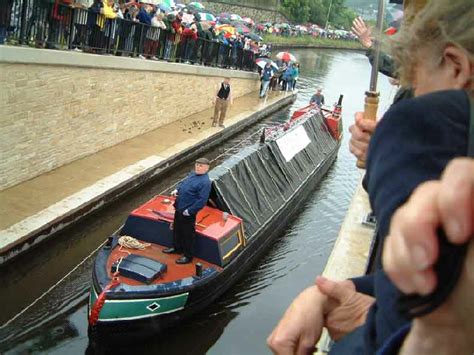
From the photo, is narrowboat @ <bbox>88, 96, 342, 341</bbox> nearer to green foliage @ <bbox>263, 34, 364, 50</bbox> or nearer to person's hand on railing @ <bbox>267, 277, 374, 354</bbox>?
person's hand on railing @ <bbox>267, 277, 374, 354</bbox>

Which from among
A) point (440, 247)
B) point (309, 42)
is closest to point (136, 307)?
point (440, 247)

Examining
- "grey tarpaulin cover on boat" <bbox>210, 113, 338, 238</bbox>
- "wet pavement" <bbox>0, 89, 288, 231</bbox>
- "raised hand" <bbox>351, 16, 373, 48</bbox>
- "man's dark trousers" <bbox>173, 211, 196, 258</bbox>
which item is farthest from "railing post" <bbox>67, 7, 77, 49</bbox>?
"raised hand" <bbox>351, 16, 373, 48</bbox>

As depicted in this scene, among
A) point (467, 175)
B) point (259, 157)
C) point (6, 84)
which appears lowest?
point (259, 157)

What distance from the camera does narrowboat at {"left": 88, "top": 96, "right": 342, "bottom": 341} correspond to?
22.1 feet

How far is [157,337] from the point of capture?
7289 mm

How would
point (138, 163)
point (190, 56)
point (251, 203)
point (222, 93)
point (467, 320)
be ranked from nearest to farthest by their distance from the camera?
point (467, 320) → point (251, 203) → point (138, 163) → point (222, 93) → point (190, 56)

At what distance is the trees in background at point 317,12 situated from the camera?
71188 mm

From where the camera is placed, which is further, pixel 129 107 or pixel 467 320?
pixel 129 107

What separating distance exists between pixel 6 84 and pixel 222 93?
865cm

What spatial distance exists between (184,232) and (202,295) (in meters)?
0.90

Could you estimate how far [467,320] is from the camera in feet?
2.66

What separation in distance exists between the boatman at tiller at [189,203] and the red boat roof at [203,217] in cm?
27

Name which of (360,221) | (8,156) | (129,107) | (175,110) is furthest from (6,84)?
(175,110)

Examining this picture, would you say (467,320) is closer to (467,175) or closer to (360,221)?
(467,175)
